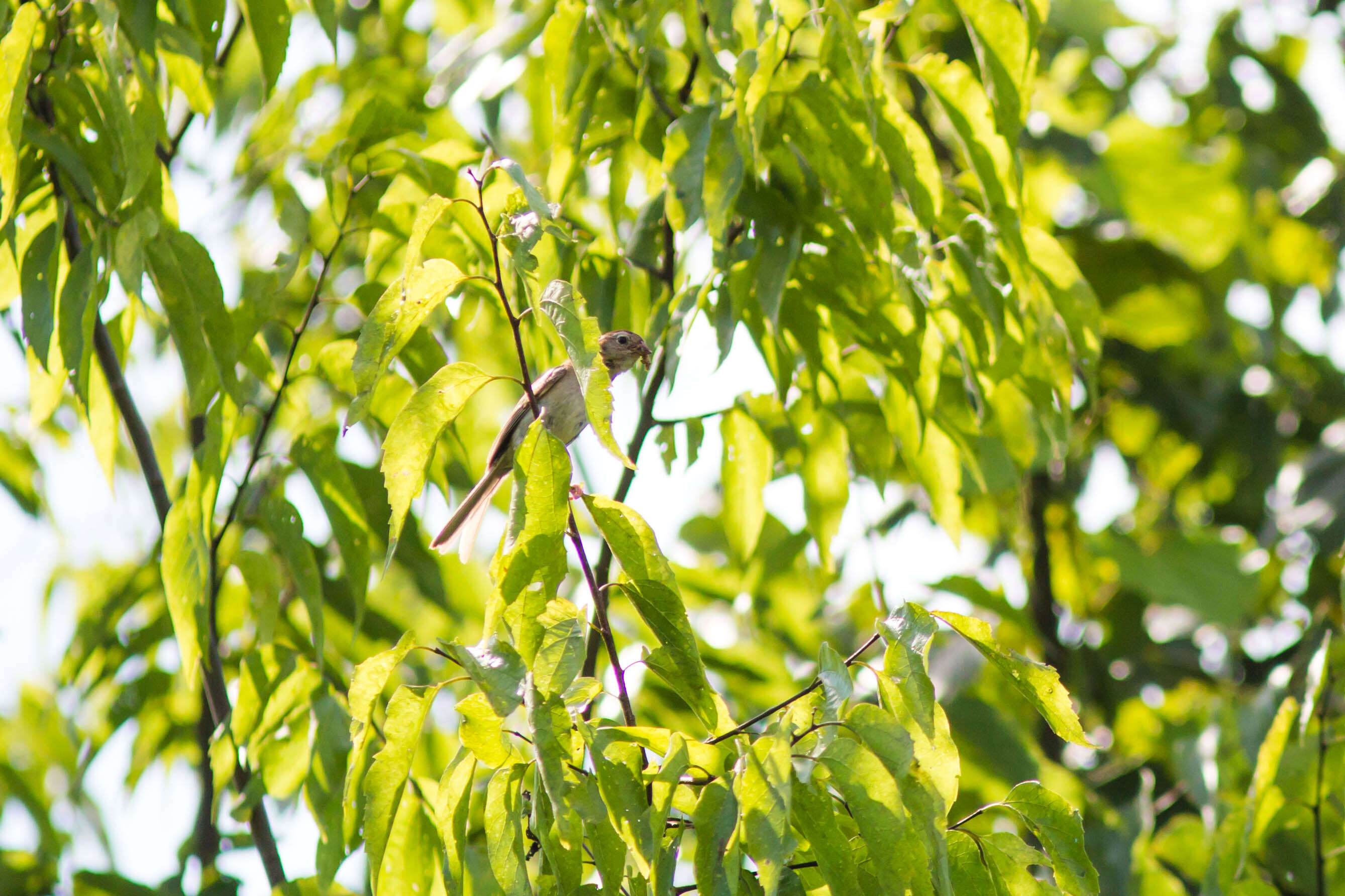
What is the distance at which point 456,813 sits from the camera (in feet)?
6.23

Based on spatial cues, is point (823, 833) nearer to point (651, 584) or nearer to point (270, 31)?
point (651, 584)

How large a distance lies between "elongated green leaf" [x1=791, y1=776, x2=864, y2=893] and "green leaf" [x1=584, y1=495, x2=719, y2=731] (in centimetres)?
20

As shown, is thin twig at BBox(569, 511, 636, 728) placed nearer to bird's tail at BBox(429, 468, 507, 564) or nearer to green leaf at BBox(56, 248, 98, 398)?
green leaf at BBox(56, 248, 98, 398)

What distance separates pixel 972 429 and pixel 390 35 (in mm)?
3823

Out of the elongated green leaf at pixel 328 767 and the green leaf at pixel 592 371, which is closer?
the green leaf at pixel 592 371

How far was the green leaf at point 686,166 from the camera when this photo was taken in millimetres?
2422

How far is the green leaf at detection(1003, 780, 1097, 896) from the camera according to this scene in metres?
1.98

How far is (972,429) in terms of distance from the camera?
10.6ft

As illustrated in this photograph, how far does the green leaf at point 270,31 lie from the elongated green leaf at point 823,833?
1.70 m

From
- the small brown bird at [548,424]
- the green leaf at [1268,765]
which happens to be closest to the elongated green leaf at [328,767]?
the small brown bird at [548,424]

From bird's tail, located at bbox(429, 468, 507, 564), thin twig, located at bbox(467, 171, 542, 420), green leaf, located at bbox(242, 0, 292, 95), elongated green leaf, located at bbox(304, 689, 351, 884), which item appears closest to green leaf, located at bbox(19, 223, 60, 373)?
green leaf, located at bbox(242, 0, 292, 95)

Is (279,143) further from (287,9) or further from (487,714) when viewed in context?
(487,714)

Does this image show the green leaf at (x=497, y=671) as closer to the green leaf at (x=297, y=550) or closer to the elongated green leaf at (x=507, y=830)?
the elongated green leaf at (x=507, y=830)

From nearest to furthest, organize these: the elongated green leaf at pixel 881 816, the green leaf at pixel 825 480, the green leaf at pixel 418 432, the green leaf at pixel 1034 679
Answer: the elongated green leaf at pixel 881 816 → the green leaf at pixel 418 432 → the green leaf at pixel 1034 679 → the green leaf at pixel 825 480
